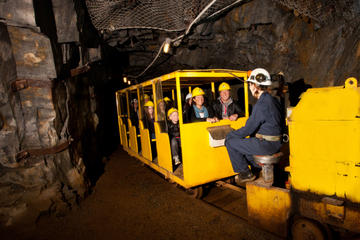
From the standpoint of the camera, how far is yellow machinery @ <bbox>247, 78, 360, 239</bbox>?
1719 millimetres

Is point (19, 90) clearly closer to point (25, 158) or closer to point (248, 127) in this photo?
point (25, 158)

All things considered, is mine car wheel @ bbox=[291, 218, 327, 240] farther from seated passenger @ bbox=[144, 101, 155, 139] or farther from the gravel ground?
seated passenger @ bbox=[144, 101, 155, 139]

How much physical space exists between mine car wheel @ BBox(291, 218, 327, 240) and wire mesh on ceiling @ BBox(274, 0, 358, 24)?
437 cm

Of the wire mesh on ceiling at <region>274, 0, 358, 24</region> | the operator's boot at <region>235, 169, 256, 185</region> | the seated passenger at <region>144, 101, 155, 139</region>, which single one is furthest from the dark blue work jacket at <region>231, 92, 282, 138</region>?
the wire mesh on ceiling at <region>274, 0, 358, 24</region>

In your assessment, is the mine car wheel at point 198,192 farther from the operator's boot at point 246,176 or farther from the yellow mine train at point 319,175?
the yellow mine train at point 319,175

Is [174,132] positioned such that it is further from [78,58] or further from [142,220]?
[78,58]

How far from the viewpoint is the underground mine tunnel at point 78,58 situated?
11.2ft

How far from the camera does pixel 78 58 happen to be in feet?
15.6

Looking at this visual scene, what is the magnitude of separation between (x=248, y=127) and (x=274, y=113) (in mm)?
378

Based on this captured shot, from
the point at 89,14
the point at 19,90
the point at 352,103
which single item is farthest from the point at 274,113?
the point at 89,14

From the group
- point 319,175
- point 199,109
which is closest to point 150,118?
point 199,109

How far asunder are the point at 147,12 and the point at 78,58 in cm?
255

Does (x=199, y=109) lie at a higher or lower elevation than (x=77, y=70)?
lower

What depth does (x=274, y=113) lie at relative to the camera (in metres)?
2.50
